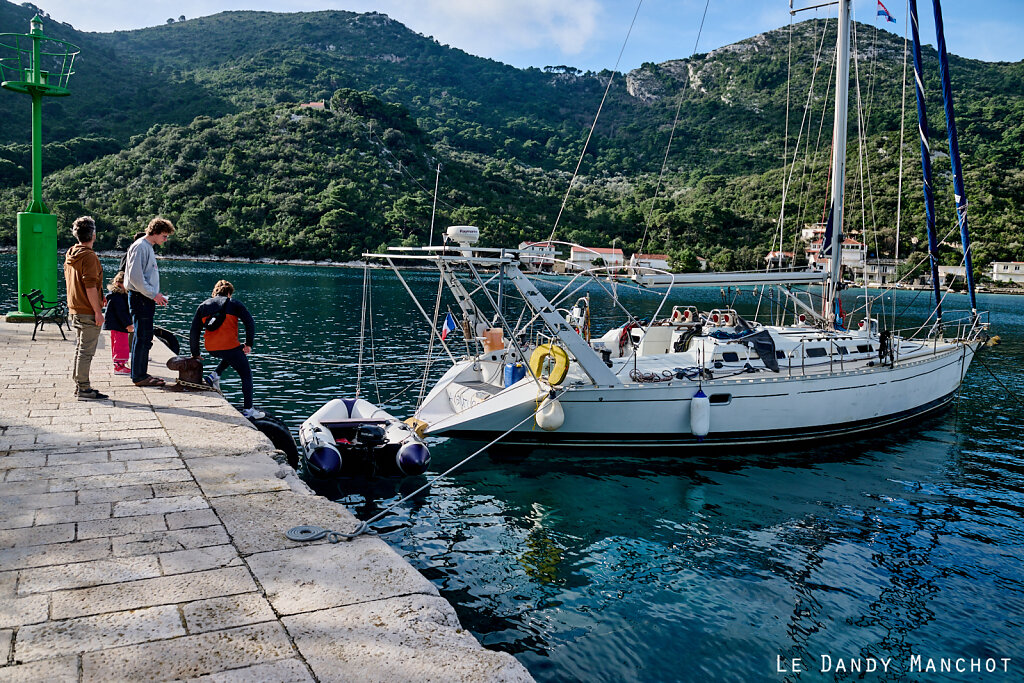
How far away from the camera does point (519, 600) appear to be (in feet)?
22.9

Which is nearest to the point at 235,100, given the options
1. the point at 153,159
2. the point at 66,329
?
the point at 153,159

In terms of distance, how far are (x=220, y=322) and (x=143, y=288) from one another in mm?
1120

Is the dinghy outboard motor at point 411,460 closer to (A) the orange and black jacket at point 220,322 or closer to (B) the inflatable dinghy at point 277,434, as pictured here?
(B) the inflatable dinghy at point 277,434

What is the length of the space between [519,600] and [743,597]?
99.0 inches

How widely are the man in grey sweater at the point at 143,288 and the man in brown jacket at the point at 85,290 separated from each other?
1.33 ft

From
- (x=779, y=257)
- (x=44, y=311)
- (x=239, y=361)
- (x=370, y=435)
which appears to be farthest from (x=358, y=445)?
(x=779, y=257)

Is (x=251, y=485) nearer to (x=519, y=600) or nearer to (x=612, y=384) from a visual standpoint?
(x=519, y=600)

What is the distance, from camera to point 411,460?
374 inches

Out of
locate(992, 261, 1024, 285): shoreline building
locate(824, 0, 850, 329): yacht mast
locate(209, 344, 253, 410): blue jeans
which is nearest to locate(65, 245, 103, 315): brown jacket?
locate(209, 344, 253, 410): blue jeans

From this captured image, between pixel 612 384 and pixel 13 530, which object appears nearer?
pixel 13 530

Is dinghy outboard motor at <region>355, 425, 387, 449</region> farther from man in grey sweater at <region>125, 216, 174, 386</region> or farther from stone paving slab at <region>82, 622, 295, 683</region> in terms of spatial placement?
stone paving slab at <region>82, 622, 295, 683</region>

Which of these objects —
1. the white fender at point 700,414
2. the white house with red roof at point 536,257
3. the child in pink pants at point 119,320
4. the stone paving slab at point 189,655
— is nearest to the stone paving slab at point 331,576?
the stone paving slab at point 189,655

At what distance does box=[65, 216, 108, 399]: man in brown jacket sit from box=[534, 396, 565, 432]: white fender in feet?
21.8

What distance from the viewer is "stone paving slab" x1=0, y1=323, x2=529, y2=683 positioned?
3.23 m
